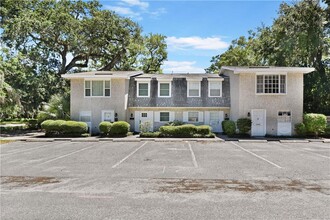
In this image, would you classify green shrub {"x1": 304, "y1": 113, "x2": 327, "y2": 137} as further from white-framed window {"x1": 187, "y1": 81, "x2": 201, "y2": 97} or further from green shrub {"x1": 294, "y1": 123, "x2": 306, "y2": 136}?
white-framed window {"x1": 187, "y1": 81, "x2": 201, "y2": 97}

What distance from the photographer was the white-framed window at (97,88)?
24281mm

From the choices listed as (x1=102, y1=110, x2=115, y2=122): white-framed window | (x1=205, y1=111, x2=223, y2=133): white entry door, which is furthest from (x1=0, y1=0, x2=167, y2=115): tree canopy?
(x1=205, y1=111, x2=223, y2=133): white entry door

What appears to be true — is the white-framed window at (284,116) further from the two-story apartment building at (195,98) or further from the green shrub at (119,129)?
the green shrub at (119,129)

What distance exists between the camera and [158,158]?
1238 centimetres

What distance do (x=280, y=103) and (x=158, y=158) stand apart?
1396 centimetres

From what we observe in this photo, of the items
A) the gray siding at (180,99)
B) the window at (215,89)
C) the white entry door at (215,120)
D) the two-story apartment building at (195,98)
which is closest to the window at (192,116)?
the two-story apartment building at (195,98)

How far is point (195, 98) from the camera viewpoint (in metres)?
24.9

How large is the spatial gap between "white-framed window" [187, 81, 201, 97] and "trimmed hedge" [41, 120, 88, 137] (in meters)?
9.68

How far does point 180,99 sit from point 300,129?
9.95m

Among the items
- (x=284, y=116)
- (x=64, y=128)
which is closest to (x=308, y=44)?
(x=284, y=116)

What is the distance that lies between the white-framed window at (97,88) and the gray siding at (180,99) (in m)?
2.14

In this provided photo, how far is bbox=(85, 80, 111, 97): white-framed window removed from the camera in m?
24.3

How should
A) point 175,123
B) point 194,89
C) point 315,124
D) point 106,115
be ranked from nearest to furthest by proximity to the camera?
point 315,124 < point 175,123 < point 106,115 < point 194,89

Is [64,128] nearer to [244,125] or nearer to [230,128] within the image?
[230,128]
